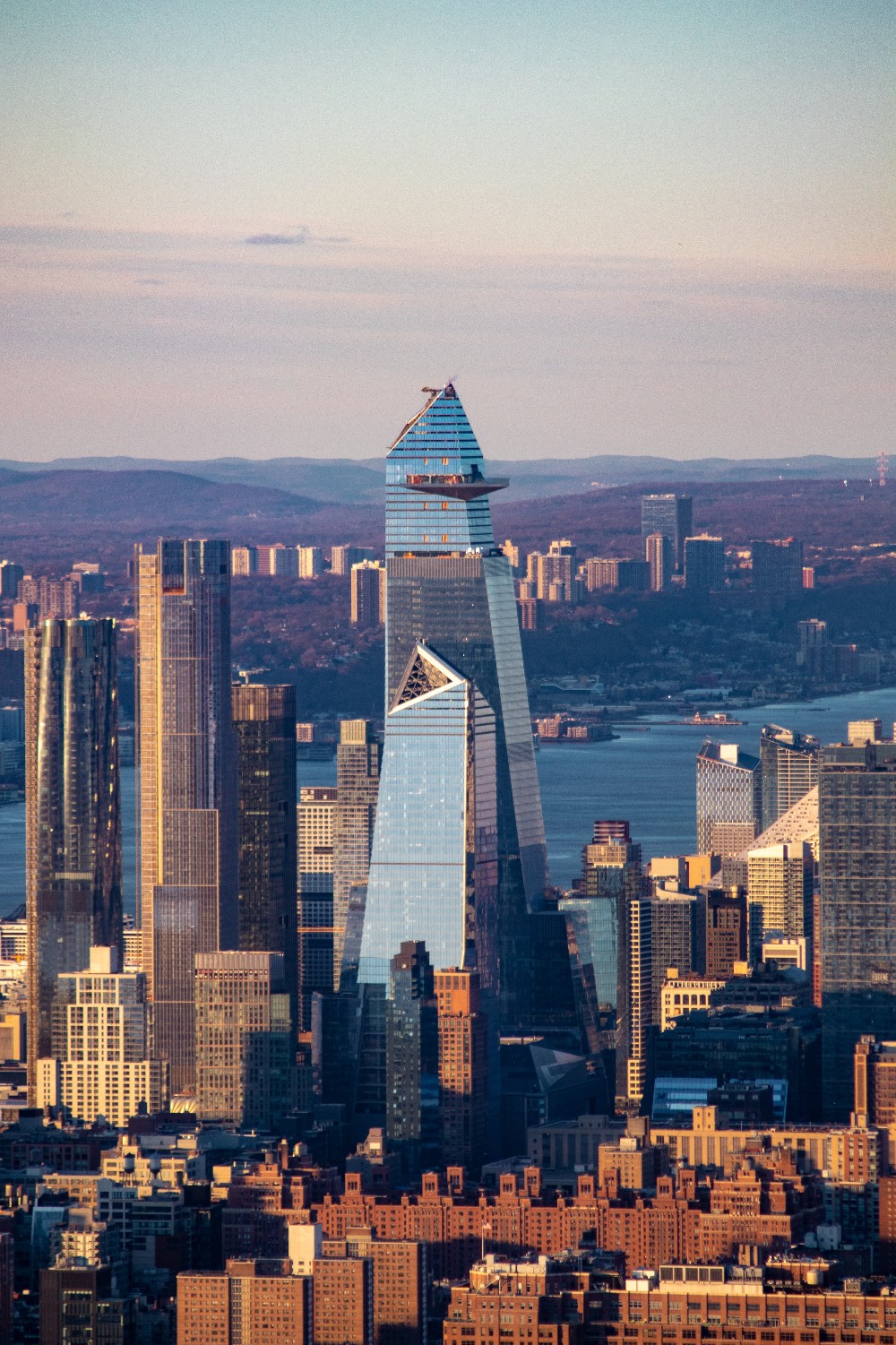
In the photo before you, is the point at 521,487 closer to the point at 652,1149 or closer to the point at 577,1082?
the point at 577,1082

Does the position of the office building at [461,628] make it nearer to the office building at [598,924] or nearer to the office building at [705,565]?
the office building at [598,924]

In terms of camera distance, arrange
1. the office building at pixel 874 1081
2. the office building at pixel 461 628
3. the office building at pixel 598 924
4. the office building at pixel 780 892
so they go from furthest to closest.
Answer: the office building at pixel 780 892 → the office building at pixel 461 628 → the office building at pixel 598 924 → the office building at pixel 874 1081

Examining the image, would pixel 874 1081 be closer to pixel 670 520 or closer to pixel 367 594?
pixel 367 594

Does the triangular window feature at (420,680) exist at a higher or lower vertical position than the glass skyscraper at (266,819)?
higher

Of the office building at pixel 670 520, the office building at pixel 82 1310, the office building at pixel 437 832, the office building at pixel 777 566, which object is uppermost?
the office building at pixel 670 520

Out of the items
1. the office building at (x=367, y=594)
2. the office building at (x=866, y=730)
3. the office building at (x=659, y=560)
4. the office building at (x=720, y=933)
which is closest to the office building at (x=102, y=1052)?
the office building at (x=720, y=933)

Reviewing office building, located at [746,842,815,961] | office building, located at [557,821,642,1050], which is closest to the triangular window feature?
office building, located at [557,821,642,1050]
